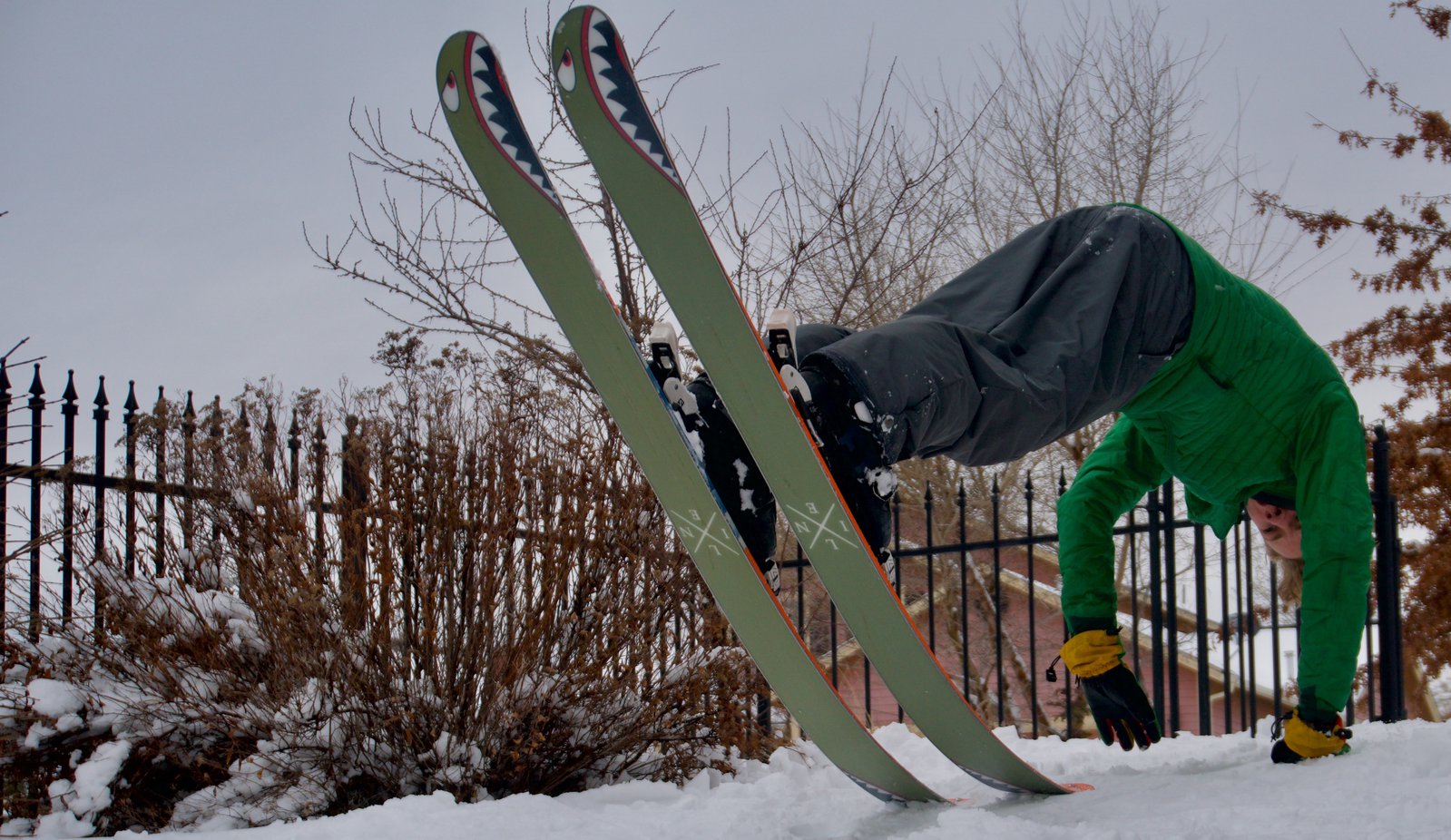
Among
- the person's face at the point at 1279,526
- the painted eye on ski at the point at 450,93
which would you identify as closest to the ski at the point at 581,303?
the painted eye on ski at the point at 450,93

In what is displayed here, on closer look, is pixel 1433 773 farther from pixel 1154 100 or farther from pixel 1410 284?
pixel 1154 100

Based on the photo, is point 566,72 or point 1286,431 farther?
point 1286,431

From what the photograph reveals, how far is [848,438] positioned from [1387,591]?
5.12 m

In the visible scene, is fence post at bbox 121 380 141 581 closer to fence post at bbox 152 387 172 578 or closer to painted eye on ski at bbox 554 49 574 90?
fence post at bbox 152 387 172 578

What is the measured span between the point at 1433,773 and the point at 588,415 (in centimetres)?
315

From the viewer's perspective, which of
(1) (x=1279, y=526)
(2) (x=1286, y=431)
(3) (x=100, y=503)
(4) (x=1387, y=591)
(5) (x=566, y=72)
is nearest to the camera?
(5) (x=566, y=72)

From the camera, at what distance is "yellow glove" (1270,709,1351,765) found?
278 centimetres

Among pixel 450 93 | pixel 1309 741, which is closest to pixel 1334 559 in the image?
pixel 1309 741

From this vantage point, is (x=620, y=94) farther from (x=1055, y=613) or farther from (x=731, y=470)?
(x=1055, y=613)

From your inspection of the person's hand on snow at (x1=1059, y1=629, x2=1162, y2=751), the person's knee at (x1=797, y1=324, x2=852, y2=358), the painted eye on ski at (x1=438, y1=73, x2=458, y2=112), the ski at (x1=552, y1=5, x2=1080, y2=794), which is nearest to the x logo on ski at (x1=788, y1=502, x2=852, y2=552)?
the ski at (x1=552, y1=5, x2=1080, y2=794)

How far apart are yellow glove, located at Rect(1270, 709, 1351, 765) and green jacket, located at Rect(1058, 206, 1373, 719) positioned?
0.04 m

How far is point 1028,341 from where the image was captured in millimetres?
2338

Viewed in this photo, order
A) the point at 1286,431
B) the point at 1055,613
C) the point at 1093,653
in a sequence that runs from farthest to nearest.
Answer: the point at 1055,613 → the point at 1093,653 → the point at 1286,431

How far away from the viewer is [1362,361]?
1042 cm
